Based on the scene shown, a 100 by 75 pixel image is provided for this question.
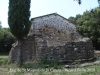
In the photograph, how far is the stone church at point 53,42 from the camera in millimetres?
13023

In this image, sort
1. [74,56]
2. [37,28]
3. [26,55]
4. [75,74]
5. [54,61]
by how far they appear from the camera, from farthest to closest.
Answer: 1. [37,28]
2. [26,55]
3. [74,56]
4. [54,61]
5. [75,74]

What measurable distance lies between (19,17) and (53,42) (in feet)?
14.4

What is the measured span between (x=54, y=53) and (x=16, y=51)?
3156 mm

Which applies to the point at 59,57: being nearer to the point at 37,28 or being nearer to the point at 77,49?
the point at 77,49

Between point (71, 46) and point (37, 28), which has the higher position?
point (37, 28)

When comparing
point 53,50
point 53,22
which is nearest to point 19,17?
point 53,50

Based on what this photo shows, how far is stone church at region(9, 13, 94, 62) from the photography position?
13023 millimetres

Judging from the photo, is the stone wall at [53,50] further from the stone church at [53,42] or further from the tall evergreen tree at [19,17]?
the tall evergreen tree at [19,17]

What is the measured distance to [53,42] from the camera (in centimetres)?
1595

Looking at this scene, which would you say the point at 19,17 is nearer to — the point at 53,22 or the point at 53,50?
the point at 53,50

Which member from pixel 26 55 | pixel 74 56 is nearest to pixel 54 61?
pixel 74 56

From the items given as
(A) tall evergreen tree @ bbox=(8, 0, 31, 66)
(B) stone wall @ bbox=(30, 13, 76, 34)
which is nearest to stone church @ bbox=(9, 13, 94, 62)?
(B) stone wall @ bbox=(30, 13, 76, 34)

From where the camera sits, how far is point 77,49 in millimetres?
13266

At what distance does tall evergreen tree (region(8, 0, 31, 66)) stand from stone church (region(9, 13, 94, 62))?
4.15ft
